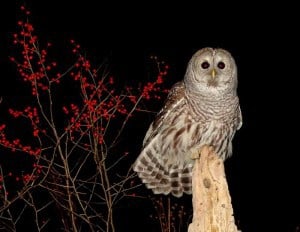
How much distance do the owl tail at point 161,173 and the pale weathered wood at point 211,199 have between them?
9.27ft

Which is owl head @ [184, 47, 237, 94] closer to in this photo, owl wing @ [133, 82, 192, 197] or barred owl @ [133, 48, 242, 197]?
barred owl @ [133, 48, 242, 197]

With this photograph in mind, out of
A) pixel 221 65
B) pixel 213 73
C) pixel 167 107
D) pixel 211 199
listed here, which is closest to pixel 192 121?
pixel 167 107

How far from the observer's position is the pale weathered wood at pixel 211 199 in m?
3.69

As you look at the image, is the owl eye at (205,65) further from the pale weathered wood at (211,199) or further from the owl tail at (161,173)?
the pale weathered wood at (211,199)

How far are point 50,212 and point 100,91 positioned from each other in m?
5.06

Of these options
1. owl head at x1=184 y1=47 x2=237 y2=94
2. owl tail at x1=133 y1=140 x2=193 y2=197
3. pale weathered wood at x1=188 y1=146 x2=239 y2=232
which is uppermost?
owl head at x1=184 y1=47 x2=237 y2=94

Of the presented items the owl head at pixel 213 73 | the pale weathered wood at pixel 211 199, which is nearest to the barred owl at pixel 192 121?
the owl head at pixel 213 73

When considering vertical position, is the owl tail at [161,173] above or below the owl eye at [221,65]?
below

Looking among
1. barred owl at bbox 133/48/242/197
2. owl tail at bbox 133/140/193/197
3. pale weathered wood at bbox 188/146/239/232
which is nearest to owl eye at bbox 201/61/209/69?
barred owl at bbox 133/48/242/197

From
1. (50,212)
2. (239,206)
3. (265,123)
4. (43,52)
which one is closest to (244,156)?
(265,123)

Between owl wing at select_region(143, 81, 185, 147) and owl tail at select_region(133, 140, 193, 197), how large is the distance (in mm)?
149

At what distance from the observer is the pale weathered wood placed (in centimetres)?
369

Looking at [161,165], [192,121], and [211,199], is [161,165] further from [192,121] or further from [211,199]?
[211,199]

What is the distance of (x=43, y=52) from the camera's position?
6.32m
